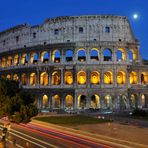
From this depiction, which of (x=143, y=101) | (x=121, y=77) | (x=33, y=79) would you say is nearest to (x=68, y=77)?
(x=33, y=79)

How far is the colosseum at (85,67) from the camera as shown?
2402 inches

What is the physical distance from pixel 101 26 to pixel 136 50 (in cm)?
937

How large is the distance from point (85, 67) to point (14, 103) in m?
39.5

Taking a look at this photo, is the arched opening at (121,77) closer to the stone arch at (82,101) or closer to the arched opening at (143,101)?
the arched opening at (143,101)

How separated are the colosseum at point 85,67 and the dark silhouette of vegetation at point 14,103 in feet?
115

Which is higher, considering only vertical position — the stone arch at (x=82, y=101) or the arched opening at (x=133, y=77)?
the arched opening at (x=133, y=77)

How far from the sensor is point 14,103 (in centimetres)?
2266

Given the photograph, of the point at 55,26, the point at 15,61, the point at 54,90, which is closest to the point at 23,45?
the point at 15,61

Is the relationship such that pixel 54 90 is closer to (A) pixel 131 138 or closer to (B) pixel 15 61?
(B) pixel 15 61

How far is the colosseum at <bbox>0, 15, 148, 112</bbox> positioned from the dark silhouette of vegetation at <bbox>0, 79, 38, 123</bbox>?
34.9 metres

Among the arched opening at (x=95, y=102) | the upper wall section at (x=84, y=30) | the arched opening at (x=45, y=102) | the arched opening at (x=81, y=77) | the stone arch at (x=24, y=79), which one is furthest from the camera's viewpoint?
the stone arch at (x=24, y=79)

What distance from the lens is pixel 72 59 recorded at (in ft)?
206

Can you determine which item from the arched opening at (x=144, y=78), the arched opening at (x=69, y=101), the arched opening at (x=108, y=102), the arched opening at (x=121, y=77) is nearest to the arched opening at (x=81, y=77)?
the arched opening at (x=69, y=101)

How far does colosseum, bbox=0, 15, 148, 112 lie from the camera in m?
61.0
